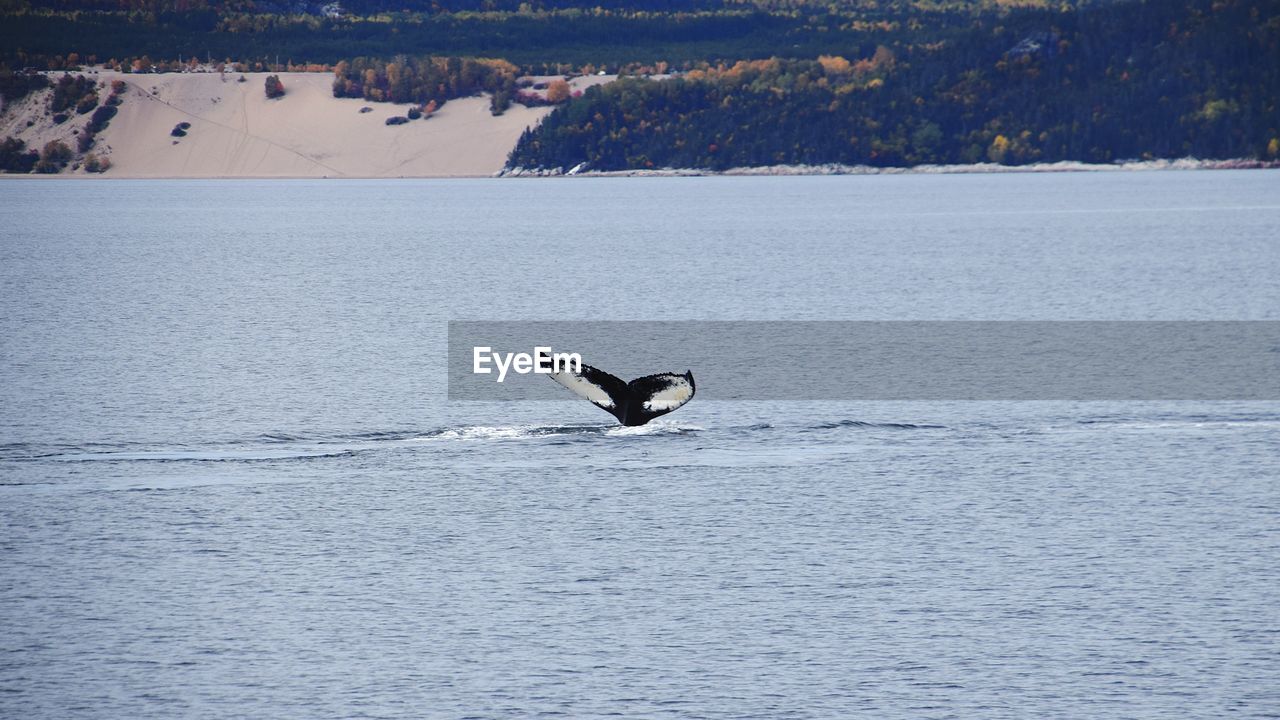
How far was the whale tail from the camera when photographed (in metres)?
57.3

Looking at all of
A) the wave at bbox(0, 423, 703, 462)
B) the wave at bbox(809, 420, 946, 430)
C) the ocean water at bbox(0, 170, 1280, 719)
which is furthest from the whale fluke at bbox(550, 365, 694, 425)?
the wave at bbox(809, 420, 946, 430)

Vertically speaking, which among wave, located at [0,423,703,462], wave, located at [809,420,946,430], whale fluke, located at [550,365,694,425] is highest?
whale fluke, located at [550,365,694,425]

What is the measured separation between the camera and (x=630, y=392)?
58719mm

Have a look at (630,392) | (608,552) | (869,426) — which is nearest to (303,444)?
(630,392)

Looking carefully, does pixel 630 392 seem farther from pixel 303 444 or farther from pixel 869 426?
pixel 303 444

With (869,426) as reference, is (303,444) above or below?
below

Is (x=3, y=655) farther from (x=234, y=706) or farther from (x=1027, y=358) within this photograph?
(x=1027, y=358)

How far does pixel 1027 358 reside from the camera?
77625 mm

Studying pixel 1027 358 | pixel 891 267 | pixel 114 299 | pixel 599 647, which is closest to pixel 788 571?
pixel 599 647

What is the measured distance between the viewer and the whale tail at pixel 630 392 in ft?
188

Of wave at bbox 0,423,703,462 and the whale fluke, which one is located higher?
the whale fluke

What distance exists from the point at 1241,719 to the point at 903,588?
30.5 ft

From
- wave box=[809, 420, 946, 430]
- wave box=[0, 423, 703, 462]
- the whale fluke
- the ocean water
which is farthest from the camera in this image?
wave box=[809, 420, 946, 430]

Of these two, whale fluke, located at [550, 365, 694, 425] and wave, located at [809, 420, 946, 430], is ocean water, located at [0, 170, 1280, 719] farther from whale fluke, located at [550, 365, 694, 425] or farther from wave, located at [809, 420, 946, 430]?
whale fluke, located at [550, 365, 694, 425]
